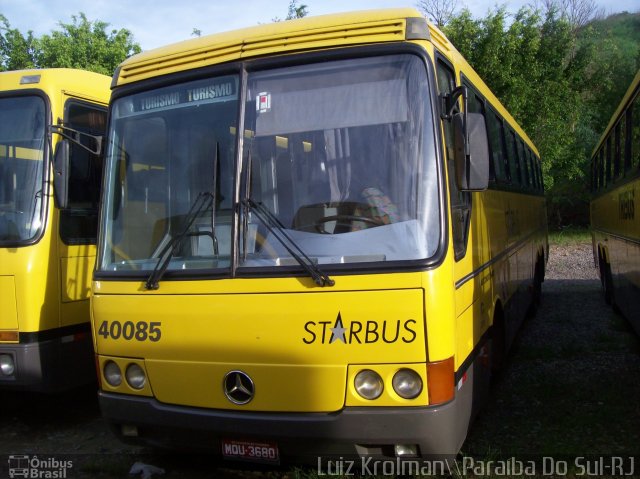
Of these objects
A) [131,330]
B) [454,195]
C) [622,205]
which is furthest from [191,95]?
[622,205]

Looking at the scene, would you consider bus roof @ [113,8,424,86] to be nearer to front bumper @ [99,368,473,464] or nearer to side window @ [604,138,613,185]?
front bumper @ [99,368,473,464]

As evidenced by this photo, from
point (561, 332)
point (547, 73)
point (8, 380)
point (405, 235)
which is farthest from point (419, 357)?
point (547, 73)

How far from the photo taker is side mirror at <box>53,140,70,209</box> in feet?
15.4

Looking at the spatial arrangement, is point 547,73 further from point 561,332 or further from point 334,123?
point 334,123

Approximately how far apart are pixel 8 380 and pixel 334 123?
3546 millimetres

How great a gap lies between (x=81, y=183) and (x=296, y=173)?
2.92 metres

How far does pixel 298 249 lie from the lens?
3.62 meters

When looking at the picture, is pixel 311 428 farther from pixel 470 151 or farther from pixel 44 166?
pixel 44 166

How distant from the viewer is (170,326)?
3.85 metres

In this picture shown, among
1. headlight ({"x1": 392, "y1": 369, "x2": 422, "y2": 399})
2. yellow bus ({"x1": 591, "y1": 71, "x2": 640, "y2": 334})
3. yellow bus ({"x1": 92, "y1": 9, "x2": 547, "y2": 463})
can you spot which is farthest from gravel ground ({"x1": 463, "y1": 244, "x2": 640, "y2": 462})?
headlight ({"x1": 392, "y1": 369, "x2": 422, "y2": 399})

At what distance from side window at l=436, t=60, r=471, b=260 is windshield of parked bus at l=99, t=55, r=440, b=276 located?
216 millimetres

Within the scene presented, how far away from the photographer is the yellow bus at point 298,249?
3459 mm

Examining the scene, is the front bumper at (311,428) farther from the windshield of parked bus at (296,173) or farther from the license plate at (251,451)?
the windshield of parked bus at (296,173)

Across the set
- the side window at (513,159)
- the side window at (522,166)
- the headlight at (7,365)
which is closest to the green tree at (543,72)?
the side window at (522,166)
